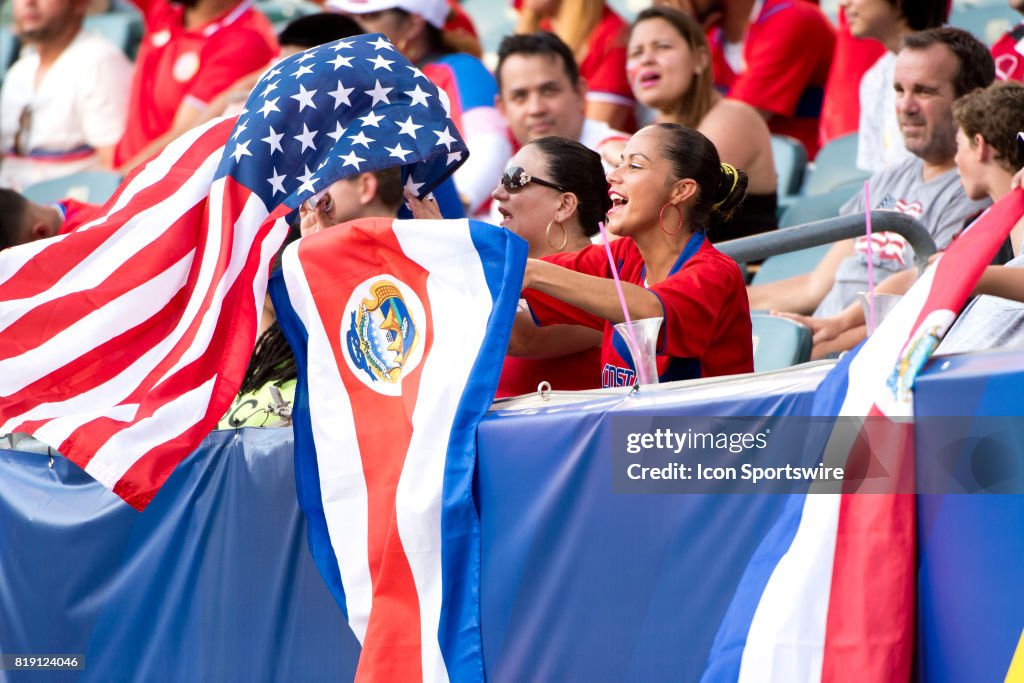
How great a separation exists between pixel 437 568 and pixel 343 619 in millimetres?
379

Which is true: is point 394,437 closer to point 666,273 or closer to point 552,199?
point 666,273

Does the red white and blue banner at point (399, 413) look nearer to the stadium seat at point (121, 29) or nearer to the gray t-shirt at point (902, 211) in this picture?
the gray t-shirt at point (902, 211)

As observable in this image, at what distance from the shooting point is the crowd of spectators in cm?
459

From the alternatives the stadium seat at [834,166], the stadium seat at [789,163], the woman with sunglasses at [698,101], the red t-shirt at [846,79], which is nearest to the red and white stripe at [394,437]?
the woman with sunglasses at [698,101]

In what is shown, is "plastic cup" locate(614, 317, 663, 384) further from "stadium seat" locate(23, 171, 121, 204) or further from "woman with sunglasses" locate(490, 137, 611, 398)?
"stadium seat" locate(23, 171, 121, 204)

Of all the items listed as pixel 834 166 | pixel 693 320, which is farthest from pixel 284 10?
pixel 693 320

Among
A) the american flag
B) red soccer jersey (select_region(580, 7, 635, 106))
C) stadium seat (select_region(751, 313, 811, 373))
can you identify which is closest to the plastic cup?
the american flag

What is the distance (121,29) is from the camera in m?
8.72

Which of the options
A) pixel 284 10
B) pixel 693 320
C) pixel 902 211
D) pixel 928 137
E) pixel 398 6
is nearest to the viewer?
pixel 693 320

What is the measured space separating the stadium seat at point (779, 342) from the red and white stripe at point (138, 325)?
56.9 inches

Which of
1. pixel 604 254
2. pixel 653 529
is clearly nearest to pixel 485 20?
pixel 604 254

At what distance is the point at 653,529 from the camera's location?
2.53 metres

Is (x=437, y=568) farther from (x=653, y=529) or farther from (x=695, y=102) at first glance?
(x=695, y=102)

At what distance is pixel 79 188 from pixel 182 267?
4043mm
